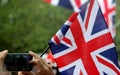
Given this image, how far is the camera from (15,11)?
3756 cm

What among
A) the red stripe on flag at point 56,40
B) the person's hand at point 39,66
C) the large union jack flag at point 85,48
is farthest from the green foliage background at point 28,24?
the person's hand at point 39,66

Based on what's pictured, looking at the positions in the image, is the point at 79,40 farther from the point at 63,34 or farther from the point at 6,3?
the point at 6,3

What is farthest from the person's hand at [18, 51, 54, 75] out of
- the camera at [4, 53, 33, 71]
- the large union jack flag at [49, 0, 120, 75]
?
the large union jack flag at [49, 0, 120, 75]

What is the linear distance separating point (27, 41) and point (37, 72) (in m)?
33.0

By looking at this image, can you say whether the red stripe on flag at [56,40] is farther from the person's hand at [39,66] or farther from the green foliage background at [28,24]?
the green foliage background at [28,24]

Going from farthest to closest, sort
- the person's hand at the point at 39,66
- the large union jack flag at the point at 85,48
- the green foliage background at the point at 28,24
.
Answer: the green foliage background at the point at 28,24 < the large union jack flag at the point at 85,48 < the person's hand at the point at 39,66

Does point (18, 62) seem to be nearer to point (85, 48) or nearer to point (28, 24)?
point (85, 48)

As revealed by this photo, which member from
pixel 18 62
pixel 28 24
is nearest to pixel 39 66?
pixel 18 62

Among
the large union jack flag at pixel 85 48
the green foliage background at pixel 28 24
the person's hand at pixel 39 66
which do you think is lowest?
the person's hand at pixel 39 66

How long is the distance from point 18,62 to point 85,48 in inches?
43.1

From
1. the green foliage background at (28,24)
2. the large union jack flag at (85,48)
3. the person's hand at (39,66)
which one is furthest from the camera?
the green foliage background at (28,24)

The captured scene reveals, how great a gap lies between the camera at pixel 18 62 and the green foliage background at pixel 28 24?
98.5 ft

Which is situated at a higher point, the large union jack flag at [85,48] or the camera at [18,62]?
the large union jack flag at [85,48]

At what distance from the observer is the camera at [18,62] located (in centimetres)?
498
